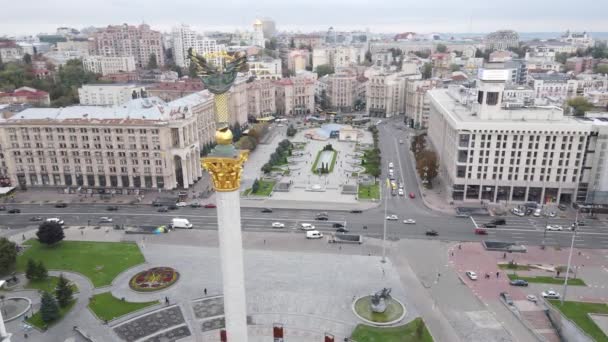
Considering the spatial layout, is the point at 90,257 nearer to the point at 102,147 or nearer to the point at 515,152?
the point at 102,147

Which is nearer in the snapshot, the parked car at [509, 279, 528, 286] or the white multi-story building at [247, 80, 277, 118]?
the parked car at [509, 279, 528, 286]

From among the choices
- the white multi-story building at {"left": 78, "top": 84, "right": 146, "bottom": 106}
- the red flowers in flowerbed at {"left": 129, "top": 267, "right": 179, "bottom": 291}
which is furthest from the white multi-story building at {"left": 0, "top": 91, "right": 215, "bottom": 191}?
the white multi-story building at {"left": 78, "top": 84, "right": 146, "bottom": 106}

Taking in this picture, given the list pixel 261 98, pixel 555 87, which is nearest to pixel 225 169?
pixel 261 98

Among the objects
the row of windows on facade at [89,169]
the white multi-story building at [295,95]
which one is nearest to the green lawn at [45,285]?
the row of windows on facade at [89,169]

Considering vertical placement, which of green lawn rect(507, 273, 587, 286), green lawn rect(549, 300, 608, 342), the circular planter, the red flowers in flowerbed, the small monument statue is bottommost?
green lawn rect(507, 273, 587, 286)

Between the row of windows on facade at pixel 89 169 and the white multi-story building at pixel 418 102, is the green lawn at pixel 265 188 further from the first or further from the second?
the white multi-story building at pixel 418 102

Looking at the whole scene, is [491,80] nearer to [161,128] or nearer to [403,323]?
[403,323]

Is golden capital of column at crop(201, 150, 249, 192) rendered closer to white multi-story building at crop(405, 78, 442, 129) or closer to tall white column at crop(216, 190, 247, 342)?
tall white column at crop(216, 190, 247, 342)
